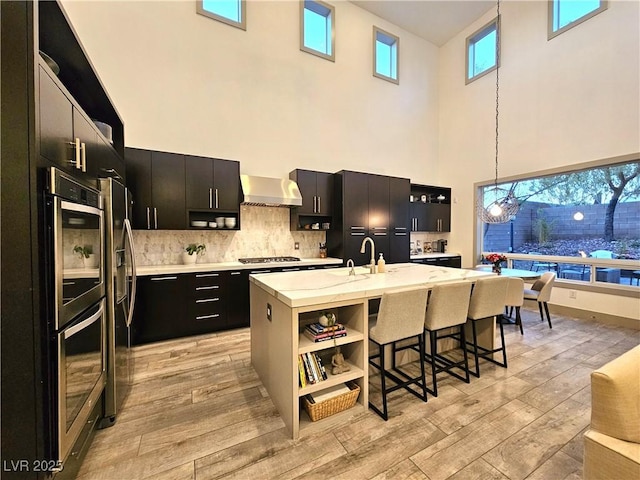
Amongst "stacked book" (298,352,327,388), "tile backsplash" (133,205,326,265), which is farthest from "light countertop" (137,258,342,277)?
"stacked book" (298,352,327,388)

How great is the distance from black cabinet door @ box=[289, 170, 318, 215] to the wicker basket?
3128mm

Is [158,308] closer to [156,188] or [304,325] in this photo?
[156,188]

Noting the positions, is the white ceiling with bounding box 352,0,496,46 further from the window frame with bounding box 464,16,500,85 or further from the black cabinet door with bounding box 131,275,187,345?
the black cabinet door with bounding box 131,275,187,345

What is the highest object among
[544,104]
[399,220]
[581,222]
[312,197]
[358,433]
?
[544,104]

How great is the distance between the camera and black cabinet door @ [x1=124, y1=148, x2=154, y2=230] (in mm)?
3395

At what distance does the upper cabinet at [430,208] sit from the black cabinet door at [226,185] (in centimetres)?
386

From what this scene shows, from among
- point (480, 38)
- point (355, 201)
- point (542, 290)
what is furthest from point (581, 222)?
point (480, 38)

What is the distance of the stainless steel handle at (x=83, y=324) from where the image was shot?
1.28 metres

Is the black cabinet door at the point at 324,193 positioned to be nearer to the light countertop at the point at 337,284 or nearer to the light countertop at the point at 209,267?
the light countertop at the point at 209,267

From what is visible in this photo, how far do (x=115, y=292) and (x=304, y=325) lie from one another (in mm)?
1441

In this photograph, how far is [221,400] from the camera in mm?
2174

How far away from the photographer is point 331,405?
1912mm

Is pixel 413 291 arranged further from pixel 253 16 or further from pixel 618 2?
pixel 618 2

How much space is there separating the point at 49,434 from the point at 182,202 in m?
2.97
